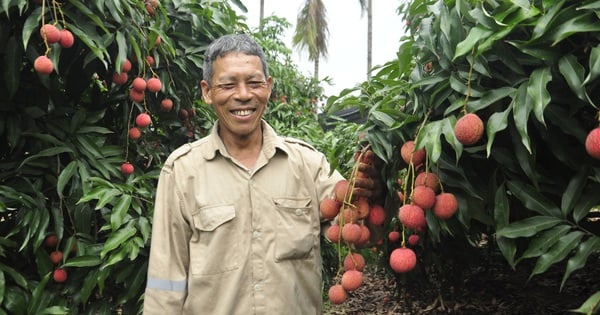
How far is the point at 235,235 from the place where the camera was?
5.01ft

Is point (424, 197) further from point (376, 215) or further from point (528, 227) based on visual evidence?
point (376, 215)

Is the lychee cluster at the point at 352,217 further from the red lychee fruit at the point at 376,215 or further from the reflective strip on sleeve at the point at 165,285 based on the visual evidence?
the reflective strip on sleeve at the point at 165,285

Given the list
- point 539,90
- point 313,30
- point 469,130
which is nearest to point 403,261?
point 469,130

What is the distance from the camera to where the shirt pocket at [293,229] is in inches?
59.9

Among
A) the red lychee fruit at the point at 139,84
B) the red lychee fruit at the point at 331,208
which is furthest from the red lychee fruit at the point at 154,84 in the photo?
the red lychee fruit at the point at 331,208

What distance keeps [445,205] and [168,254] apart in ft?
2.87

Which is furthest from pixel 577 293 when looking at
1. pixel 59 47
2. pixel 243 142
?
pixel 59 47

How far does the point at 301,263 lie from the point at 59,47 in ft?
3.60

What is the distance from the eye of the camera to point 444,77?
43.4 inches

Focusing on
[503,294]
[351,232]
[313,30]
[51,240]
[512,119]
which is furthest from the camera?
[313,30]

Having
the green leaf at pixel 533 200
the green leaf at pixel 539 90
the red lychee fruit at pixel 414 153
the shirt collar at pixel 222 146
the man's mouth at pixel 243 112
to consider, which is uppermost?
the man's mouth at pixel 243 112

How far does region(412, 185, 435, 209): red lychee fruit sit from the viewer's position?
3.49 feet

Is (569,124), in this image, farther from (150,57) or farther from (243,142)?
(150,57)

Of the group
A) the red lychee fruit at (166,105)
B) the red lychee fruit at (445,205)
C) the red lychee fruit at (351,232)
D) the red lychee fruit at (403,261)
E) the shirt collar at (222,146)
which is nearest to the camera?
the red lychee fruit at (445,205)
